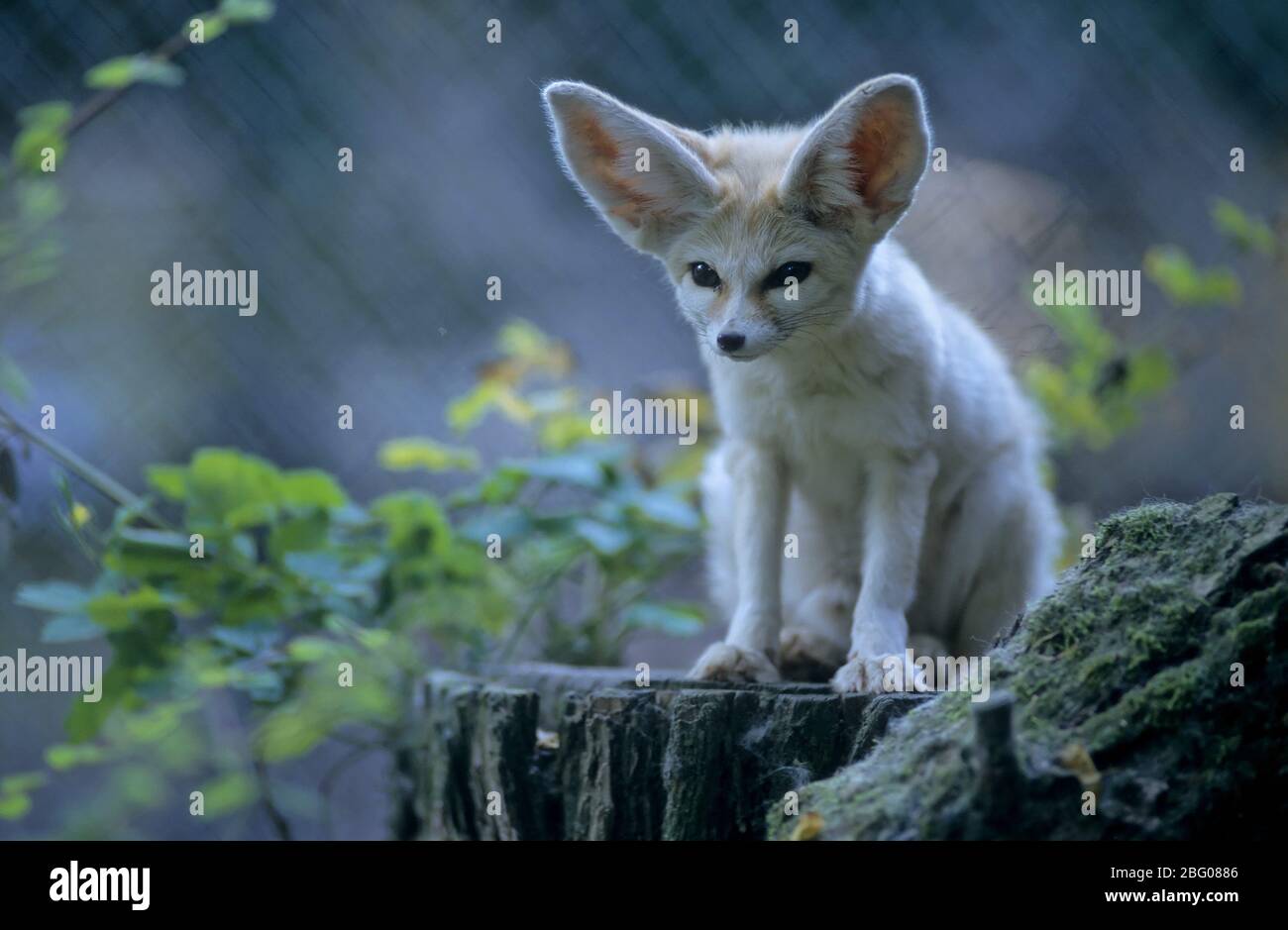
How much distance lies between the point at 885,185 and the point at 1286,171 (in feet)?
7.88

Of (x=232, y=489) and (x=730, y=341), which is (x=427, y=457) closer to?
(x=232, y=489)

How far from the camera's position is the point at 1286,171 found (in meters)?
3.90

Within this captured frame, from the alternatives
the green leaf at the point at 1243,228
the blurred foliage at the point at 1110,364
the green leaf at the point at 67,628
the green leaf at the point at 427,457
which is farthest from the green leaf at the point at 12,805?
the green leaf at the point at 1243,228

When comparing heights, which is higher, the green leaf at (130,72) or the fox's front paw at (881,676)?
the green leaf at (130,72)

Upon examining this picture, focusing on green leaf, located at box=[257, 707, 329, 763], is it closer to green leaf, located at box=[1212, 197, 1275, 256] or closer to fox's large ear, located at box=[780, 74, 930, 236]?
fox's large ear, located at box=[780, 74, 930, 236]

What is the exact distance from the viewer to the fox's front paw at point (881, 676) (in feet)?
7.10

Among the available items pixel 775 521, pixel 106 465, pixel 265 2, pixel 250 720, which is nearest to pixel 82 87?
pixel 265 2

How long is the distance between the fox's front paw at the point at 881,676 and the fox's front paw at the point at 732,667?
0.77 ft

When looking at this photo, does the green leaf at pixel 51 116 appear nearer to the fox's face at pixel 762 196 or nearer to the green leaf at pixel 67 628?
the green leaf at pixel 67 628

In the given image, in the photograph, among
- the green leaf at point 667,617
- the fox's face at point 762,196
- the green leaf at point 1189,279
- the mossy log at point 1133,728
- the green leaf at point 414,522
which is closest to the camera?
the mossy log at point 1133,728

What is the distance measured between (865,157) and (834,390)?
1.68 ft

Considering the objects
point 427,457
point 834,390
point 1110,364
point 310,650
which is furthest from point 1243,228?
point 310,650

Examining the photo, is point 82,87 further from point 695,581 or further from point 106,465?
point 695,581

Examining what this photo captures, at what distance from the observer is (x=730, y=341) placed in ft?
7.00
